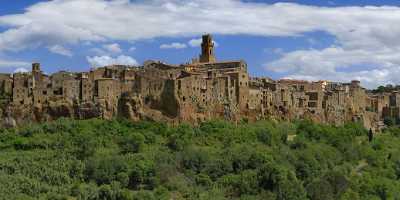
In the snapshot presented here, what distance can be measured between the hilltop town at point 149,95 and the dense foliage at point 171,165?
2.69 ft

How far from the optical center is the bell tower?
69844 mm

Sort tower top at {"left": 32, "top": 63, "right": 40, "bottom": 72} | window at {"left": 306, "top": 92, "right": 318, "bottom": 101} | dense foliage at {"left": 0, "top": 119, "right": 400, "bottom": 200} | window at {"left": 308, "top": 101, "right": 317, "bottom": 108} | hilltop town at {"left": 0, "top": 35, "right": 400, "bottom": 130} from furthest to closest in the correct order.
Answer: window at {"left": 306, "top": 92, "right": 318, "bottom": 101} → window at {"left": 308, "top": 101, "right": 317, "bottom": 108} → tower top at {"left": 32, "top": 63, "right": 40, "bottom": 72} → hilltop town at {"left": 0, "top": 35, "right": 400, "bottom": 130} → dense foliage at {"left": 0, "top": 119, "right": 400, "bottom": 200}

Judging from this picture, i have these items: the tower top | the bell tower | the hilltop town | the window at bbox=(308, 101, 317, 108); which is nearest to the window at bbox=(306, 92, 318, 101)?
the window at bbox=(308, 101, 317, 108)

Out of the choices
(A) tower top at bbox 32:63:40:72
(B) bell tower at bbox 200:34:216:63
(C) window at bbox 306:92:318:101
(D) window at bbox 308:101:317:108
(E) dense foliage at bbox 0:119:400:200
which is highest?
(B) bell tower at bbox 200:34:216:63

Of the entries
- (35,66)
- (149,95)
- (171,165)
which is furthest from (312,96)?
(35,66)

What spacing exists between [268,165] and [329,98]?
73.2 feet

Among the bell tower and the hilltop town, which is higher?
the bell tower

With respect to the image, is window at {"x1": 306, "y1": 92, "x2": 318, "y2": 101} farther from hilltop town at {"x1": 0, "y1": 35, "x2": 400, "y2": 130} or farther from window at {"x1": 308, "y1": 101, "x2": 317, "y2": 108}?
hilltop town at {"x1": 0, "y1": 35, "x2": 400, "y2": 130}

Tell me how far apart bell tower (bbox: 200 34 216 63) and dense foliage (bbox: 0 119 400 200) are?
12.3m

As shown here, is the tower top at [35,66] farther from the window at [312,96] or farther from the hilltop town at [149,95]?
the window at [312,96]

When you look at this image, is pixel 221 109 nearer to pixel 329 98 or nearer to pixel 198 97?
pixel 198 97

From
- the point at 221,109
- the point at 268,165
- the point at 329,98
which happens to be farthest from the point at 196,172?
the point at 329,98

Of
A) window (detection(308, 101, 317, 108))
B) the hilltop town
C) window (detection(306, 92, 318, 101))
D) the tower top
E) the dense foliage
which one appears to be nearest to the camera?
the dense foliage

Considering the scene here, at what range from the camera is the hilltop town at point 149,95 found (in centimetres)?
4919
